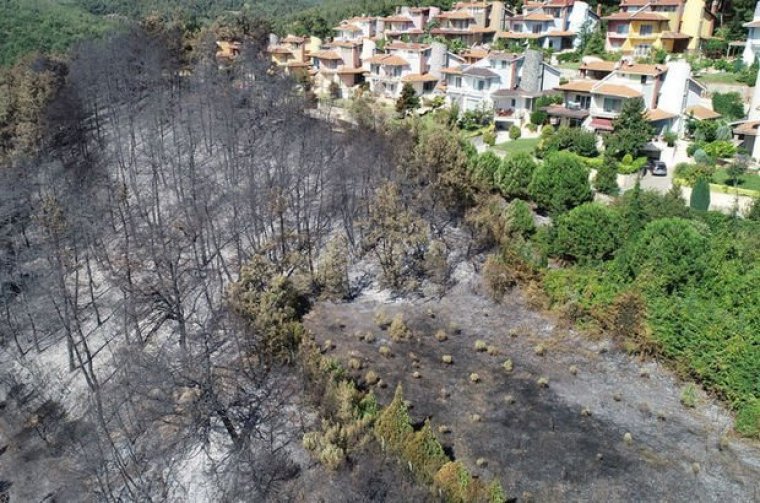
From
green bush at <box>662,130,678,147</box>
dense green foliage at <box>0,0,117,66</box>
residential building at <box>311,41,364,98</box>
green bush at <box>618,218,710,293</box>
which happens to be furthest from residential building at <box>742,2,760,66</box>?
dense green foliage at <box>0,0,117,66</box>

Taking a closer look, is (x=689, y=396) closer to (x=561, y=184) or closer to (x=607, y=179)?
(x=561, y=184)

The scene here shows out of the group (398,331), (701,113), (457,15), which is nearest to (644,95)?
(701,113)

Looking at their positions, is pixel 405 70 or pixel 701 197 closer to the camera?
pixel 701 197

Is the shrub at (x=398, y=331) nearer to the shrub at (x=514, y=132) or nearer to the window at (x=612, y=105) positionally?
the shrub at (x=514, y=132)

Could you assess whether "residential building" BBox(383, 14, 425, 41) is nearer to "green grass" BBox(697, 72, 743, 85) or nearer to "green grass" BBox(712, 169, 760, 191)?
"green grass" BBox(697, 72, 743, 85)

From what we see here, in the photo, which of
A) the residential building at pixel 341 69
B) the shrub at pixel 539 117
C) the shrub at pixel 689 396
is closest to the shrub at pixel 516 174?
the shrub at pixel 539 117

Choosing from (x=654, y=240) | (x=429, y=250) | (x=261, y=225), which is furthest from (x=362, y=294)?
(x=654, y=240)
